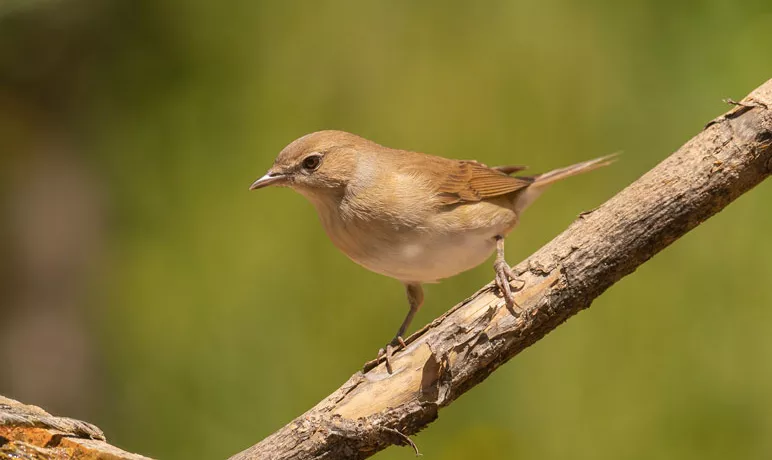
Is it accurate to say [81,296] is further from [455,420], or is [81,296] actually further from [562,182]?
[562,182]

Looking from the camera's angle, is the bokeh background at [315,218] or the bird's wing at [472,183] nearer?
the bird's wing at [472,183]

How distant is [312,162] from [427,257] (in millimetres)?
778

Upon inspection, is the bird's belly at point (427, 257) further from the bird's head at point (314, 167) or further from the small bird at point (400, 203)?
the bird's head at point (314, 167)

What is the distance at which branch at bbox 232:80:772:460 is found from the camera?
2.89m

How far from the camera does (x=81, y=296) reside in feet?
22.5

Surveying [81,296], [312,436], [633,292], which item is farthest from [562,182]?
[81,296]

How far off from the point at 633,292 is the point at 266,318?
2851 mm

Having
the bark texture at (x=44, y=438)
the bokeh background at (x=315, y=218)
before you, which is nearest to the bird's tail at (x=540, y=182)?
the bokeh background at (x=315, y=218)

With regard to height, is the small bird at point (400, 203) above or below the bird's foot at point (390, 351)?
above

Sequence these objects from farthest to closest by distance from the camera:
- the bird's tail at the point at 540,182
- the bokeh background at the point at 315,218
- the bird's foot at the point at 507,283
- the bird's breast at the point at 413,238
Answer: the bokeh background at the point at 315,218 < the bird's tail at the point at 540,182 < the bird's breast at the point at 413,238 < the bird's foot at the point at 507,283

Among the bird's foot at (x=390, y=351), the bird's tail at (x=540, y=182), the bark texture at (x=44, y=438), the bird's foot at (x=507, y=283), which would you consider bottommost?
the bark texture at (x=44, y=438)

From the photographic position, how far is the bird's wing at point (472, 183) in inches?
153

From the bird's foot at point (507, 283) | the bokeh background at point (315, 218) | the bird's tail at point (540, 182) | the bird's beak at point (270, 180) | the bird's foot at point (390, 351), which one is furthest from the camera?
the bokeh background at point (315, 218)

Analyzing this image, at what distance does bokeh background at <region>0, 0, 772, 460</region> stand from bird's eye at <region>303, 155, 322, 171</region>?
2.14 metres
